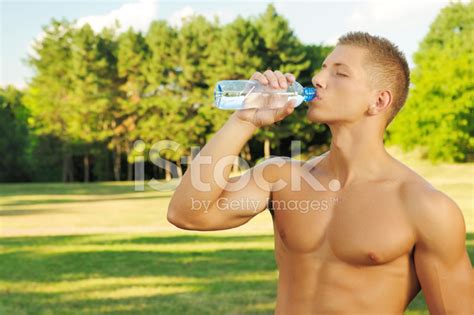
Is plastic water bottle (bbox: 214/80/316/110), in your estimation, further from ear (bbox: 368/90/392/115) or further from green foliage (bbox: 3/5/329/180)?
green foliage (bbox: 3/5/329/180)

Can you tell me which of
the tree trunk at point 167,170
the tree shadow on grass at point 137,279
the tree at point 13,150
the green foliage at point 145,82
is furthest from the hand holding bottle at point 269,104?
the tree trunk at point 167,170

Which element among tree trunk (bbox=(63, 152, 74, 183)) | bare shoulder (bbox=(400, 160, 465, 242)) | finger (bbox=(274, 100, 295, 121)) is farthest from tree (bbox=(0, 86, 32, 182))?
bare shoulder (bbox=(400, 160, 465, 242))

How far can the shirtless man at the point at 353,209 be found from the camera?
2430mm

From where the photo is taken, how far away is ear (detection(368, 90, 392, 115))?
2580 mm

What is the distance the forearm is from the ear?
1.54ft

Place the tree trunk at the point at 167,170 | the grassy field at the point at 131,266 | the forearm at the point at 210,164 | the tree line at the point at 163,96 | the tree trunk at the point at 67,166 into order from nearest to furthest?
the forearm at the point at 210,164
the grassy field at the point at 131,266
the tree line at the point at 163,96
the tree trunk at the point at 67,166
the tree trunk at the point at 167,170

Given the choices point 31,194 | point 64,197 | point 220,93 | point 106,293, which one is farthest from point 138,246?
point 31,194

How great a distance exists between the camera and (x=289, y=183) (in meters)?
2.75

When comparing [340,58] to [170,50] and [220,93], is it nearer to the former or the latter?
[220,93]

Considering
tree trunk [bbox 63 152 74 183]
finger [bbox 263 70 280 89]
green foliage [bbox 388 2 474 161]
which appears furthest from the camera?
tree trunk [bbox 63 152 74 183]

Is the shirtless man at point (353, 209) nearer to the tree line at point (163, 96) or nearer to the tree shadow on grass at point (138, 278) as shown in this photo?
the tree shadow on grass at point (138, 278)

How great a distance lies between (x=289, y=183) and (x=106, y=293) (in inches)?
309

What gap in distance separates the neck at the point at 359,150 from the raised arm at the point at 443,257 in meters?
0.28

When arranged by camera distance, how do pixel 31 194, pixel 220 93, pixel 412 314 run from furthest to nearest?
pixel 31 194 < pixel 412 314 < pixel 220 93
